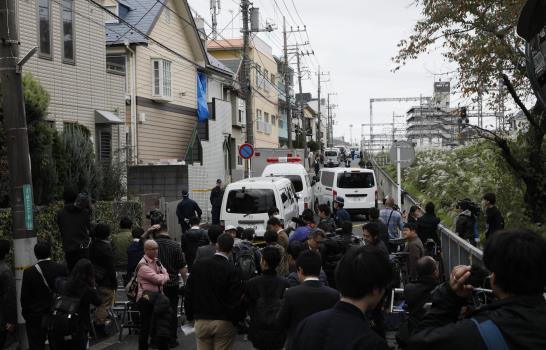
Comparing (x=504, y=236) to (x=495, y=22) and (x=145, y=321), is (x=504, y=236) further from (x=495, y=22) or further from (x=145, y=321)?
(x=495, y=22)

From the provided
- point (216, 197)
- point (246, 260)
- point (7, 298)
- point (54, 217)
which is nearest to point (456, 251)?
point (246, 260)

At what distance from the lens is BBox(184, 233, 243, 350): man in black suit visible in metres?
5.77

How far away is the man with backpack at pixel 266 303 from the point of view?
5371mm

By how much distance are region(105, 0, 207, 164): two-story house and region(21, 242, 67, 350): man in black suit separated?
50.6 feet

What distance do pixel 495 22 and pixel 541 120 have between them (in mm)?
2466

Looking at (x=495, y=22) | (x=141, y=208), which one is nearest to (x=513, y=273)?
(x=495, y=22)

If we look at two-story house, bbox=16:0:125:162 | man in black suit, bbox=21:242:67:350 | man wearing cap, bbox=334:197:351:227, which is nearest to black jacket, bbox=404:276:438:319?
man in black suit, bbox=21:242:67:350

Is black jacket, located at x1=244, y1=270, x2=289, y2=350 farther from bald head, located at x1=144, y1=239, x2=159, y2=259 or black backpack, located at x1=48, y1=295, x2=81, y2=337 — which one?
black backpack, located at x1=48, y1=295, x2=81, y2=337

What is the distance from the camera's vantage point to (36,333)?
7.04 meters

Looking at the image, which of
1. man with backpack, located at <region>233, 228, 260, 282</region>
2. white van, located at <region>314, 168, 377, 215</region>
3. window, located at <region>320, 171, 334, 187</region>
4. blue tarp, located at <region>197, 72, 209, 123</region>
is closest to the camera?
man with backpack, located at <region>233, 228, 260, 282</region>

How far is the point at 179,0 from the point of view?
26422 millimetres

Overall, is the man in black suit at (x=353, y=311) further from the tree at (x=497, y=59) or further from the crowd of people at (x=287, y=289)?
the tree at (x=497, y=59)

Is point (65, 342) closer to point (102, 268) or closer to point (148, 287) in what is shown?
point (148, 287)

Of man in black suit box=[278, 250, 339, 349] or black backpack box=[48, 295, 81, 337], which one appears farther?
black backpack box=[48, 295, 81, 337]
